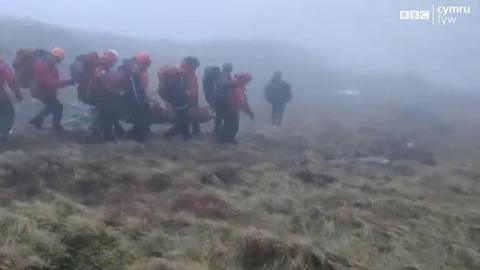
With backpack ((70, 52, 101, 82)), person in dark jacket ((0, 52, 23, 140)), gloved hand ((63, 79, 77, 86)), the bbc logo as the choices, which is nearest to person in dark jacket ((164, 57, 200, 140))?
backpack ((70, 52, 101, 82))

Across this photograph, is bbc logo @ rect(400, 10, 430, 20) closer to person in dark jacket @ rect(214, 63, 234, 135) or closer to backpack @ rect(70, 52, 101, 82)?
person in dark jacket @ rect(214, 63, 234, 135)

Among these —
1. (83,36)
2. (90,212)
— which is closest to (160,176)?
(90,212)

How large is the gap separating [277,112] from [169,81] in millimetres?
7325

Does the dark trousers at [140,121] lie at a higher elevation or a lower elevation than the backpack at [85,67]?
lower

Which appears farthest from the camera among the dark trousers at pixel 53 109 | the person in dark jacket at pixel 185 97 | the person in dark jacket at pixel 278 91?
the person in dark jacket at pixel 278 91

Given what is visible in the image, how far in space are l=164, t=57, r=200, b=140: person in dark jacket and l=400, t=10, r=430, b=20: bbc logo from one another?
167 feet

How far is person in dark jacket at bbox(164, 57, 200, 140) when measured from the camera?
13.2 m

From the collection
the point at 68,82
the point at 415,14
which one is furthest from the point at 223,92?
the point at 415,14

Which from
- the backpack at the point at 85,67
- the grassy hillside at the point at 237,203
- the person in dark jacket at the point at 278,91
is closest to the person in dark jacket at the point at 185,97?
the grassy hillside at the point at 237,203

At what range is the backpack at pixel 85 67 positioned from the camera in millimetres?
12375

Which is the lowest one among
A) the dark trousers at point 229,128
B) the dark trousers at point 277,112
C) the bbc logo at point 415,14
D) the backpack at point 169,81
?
the dark trousers at point 277,112

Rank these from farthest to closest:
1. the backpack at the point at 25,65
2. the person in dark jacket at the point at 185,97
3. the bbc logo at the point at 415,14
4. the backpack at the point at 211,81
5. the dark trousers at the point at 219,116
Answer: the bbc logo at the point at 415,14 → the backpack at the point at 211,81 → the dark trousers at the point at 219,116 → the person in dark jacket at the point at 185,97 → the backpack at the point at 25,65

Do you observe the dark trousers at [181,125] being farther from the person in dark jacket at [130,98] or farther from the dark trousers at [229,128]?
the dark trousers at [229,128]

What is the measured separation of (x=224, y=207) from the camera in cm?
847
